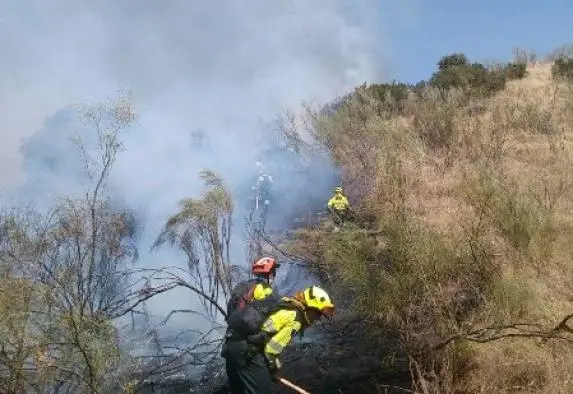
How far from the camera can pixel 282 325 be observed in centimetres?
535

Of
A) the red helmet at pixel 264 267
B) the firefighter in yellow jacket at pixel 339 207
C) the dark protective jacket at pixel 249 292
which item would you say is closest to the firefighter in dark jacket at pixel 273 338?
the dark protective jacket at pixel 249 292

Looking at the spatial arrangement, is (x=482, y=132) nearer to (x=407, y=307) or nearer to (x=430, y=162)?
(x=430, y=162)

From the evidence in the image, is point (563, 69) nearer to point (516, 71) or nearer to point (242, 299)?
point (516, 71)

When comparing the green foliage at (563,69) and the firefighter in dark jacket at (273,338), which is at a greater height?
the green foliage at (563,69)

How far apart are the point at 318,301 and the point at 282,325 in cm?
37

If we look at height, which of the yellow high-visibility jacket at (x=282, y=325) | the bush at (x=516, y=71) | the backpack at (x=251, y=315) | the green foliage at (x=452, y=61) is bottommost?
the yellow high-visibility jacket at (x=282, y=325)

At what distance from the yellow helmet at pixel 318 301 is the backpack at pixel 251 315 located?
29 cm

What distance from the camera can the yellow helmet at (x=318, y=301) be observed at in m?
5.34

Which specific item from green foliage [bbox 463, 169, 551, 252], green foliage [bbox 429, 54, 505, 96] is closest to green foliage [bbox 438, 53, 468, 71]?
green foliage [bbox 429, 54, 505, 96]

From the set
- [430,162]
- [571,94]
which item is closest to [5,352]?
[430,162]

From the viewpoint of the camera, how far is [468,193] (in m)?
9.74

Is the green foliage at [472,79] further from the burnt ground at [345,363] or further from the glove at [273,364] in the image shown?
the glove at [273,364]

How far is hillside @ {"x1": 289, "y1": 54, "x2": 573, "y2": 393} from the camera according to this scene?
657 centimetres

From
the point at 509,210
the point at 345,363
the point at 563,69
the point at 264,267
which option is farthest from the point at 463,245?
the point at 563,69
